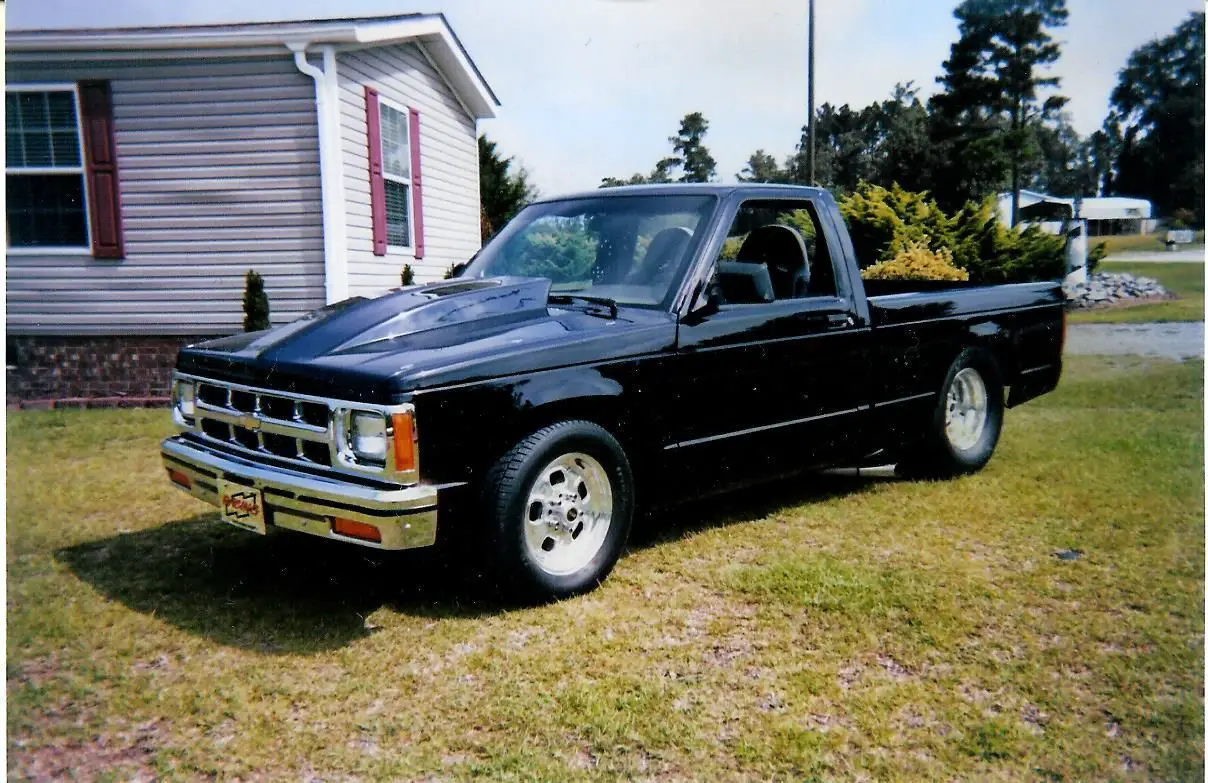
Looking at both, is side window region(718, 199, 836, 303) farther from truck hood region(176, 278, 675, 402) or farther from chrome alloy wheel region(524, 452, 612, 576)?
chrome alloy wheel region(524, 452, 612, 576)

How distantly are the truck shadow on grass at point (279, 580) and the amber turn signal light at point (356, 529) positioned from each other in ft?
1.02

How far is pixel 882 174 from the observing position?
7594 mm

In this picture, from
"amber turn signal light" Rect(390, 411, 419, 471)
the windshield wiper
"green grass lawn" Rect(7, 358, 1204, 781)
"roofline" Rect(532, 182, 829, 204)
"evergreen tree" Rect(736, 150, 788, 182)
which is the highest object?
"evergreen tree" Rect(736, 150, 788, 182)

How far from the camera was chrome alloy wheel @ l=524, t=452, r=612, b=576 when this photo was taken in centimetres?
333

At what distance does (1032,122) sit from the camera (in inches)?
147

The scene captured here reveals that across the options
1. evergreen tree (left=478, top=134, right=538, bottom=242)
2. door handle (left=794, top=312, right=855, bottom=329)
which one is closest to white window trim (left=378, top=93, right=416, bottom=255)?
evergreen tree (left=478, top=134, right=538, bottom=242)

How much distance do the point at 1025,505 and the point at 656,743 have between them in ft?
9.89

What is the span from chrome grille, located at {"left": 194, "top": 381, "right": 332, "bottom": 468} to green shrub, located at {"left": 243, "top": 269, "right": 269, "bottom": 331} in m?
4.24

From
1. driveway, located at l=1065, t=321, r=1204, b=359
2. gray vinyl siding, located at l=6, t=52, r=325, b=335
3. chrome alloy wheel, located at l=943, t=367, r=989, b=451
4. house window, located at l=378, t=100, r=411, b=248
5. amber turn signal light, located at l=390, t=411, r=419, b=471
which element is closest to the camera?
amber turn signal light, located at l=390, t=411, r=419, b=471

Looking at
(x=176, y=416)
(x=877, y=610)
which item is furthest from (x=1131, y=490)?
(x=176, y=416)

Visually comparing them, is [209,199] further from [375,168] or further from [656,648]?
[656,648]

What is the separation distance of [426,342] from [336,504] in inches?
27.0

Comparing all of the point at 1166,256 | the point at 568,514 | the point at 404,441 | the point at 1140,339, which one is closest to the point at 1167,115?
the point at 1166,256

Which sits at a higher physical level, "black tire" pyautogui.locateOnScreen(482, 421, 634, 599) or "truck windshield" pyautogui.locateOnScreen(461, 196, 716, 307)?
"truck windshield" pyautogui.locateOnScreen(461, 196, 716, 307)
